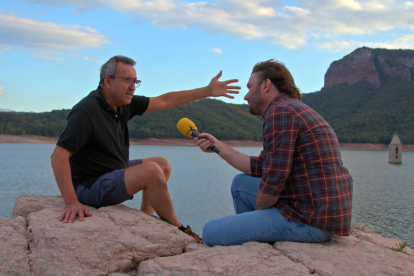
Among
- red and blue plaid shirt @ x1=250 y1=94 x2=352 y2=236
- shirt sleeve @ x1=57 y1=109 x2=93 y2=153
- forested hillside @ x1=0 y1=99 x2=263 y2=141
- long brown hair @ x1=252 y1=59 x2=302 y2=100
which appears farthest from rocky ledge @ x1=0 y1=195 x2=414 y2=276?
forested hillside @ x1=0 y1=99 x2=263 y2=141

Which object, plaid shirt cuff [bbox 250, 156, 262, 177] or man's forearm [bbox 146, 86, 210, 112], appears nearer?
plaid shirt cuff [bbox 250, 156, 262, 177]

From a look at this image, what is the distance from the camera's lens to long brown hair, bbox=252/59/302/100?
311 centimetres

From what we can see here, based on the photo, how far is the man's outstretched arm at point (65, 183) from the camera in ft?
10.7

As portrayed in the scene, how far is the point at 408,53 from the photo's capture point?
126 metres

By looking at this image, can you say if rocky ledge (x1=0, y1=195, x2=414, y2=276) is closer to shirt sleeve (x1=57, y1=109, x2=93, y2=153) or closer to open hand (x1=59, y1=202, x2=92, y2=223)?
open hand (x1=59, y1=202, x2=92, y2=223)

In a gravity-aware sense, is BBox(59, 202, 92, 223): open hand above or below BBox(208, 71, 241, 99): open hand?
below

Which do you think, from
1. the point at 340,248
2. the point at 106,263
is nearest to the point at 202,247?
the point at 106,263

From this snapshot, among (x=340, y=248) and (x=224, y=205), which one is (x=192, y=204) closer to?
(x=224, y=205)

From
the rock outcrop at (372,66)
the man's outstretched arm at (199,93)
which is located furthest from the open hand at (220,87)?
the rock outcrop at (372,66)

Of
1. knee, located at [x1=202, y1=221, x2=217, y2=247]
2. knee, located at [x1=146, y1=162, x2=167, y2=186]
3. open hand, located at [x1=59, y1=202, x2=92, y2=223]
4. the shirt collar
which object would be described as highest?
the shirt collar

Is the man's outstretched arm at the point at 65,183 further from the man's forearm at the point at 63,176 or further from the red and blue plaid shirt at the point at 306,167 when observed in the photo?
the red and blue plaid shirt at the point at 306,167

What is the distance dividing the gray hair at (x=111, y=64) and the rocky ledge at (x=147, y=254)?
143 centimetres

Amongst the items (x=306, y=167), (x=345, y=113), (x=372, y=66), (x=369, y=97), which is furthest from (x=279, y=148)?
(x=372, y=66)

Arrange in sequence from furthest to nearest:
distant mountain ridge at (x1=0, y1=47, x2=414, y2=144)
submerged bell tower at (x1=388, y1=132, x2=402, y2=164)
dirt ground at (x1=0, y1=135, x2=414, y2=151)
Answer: distant mountain ridge at (x1=0, y1=47, x2=414, y2=144), dirt ground at (x1=0, y1=135, x2=414, y2=151), submerged bell tower at (x1=388, y1=132, x2=402, y2=164)
